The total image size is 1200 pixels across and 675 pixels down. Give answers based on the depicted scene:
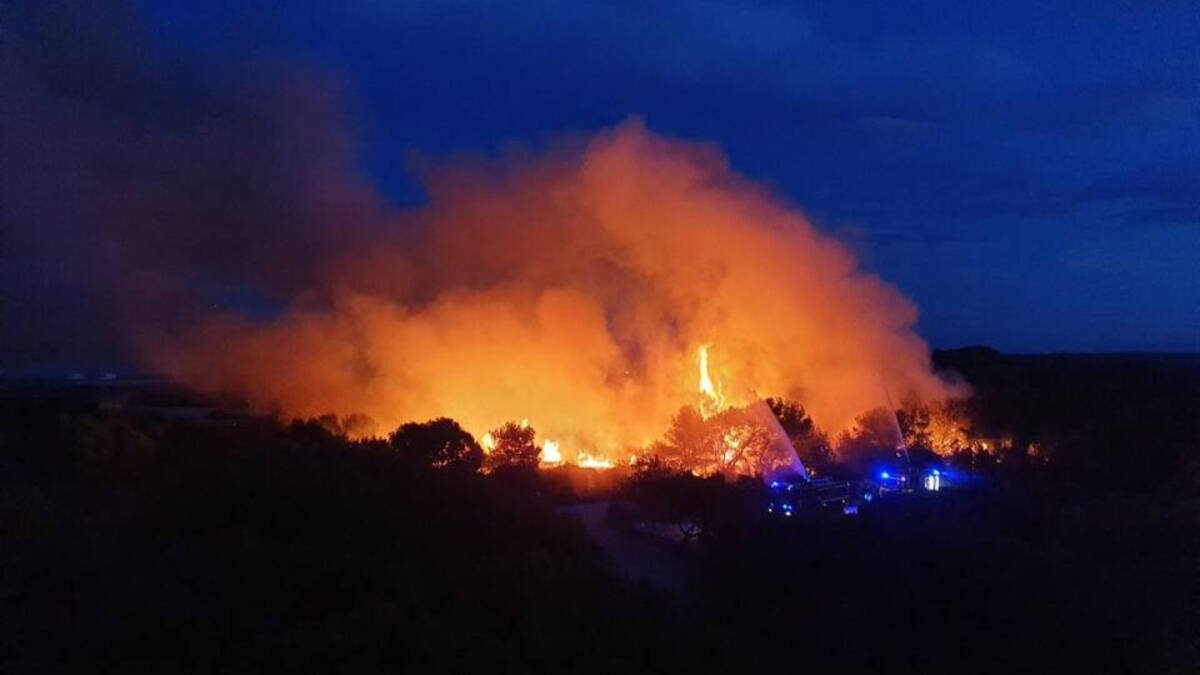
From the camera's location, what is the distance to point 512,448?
78.8ft

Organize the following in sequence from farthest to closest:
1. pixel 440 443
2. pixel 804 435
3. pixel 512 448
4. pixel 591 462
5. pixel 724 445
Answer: pixel 591 462
pixel 804 435
pixel 512 448
pixel 724 445
pixel 440 443

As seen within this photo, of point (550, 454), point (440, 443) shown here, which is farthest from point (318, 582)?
point (550, 454)

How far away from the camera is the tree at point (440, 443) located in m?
22.1

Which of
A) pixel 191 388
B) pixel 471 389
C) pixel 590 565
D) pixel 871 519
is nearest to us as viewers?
pixel 590 565

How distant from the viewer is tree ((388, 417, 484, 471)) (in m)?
22.1

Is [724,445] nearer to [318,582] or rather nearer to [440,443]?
[440,443]

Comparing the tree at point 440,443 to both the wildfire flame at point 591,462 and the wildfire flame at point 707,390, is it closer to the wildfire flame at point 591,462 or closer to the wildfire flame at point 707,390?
the wildfire flame at point 591,462

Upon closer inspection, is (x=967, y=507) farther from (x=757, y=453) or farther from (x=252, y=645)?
(x=252, y=645)

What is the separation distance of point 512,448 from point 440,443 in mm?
1837

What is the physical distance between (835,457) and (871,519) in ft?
31.5

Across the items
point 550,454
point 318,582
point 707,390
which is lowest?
point 318,582

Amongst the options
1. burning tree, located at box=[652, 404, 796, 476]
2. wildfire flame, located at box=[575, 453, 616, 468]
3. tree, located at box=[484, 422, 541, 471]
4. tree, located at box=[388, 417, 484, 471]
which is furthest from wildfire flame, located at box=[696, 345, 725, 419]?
tree, located at box=[388, 417, 484, 471]

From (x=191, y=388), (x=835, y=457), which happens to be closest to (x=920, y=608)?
(x=835, y=457)

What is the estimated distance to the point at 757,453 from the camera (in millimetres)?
23281
